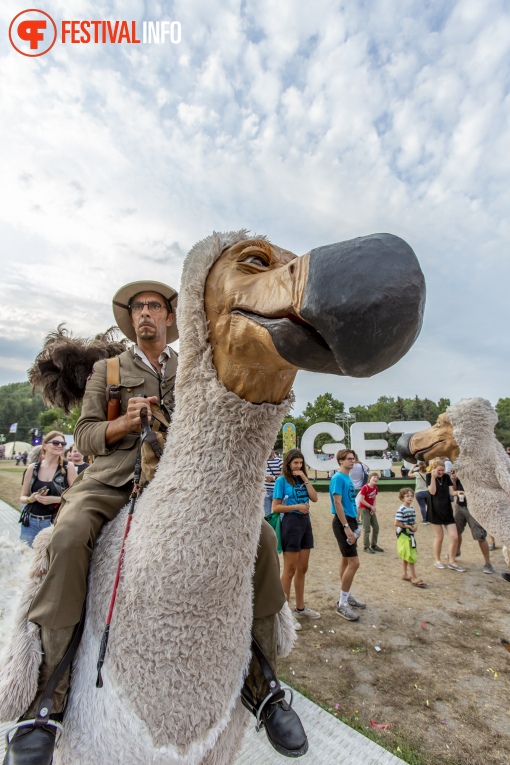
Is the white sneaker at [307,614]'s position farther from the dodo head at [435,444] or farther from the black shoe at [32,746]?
the black shoe at [32,746]

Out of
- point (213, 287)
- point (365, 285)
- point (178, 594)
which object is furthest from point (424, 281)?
point (178, 594)

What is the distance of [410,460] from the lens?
14.5 feet

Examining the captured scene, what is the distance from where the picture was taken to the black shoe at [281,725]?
5.44 feet

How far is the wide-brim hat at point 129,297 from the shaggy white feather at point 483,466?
292cm

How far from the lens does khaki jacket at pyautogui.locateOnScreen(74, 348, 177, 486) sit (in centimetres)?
171

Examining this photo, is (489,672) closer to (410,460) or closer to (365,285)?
(410,460)

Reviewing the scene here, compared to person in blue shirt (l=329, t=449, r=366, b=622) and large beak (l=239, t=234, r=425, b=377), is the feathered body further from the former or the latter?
person in blue shirt (l=329, t=449, r=366, b=622)

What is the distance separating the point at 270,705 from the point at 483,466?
282 centimetres

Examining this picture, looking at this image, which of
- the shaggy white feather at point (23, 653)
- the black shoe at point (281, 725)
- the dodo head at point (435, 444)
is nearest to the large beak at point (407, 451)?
the dodo head at point (435, 444)

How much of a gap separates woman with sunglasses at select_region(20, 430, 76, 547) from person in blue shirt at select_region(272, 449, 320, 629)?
2.62 metres

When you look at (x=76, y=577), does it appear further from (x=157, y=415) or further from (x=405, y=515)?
(x=405, y=515)

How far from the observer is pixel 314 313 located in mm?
881

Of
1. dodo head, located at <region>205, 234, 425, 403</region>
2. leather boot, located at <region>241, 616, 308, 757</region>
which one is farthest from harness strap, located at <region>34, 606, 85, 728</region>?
dodo head, located at <region>205, 234, 425, 403</region>

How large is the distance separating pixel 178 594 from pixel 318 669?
3648 millimetres
